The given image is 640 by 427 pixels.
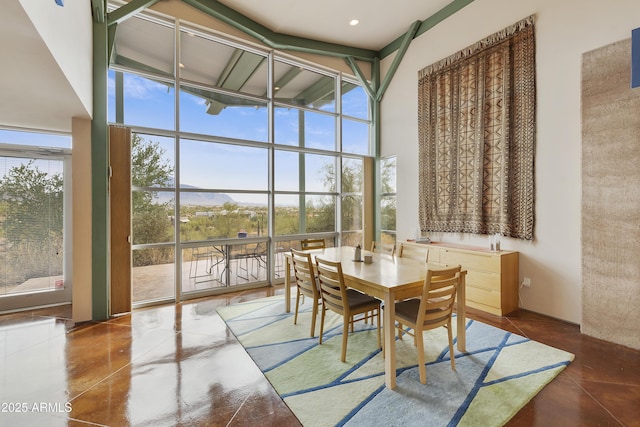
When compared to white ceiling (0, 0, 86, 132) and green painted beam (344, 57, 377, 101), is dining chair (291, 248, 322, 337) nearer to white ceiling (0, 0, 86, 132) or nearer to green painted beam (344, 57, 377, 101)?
white ceiling (0, 0, 86, 132)

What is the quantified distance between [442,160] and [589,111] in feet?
6.41

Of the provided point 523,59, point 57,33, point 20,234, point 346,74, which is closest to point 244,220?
point 20,234


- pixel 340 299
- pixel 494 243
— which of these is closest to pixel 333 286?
pixel 340 299

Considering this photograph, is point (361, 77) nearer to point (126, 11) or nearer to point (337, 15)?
point (337, 15)

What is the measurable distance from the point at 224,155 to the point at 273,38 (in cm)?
225

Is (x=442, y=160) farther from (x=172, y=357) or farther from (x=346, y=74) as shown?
(x=172, y=357)

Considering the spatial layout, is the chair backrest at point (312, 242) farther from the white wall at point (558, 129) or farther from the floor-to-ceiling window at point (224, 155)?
the white wall at point (558, 129)

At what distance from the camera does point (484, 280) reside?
3.83 meters

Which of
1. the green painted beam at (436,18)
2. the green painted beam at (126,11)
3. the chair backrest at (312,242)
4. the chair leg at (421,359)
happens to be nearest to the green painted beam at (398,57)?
the green painted beam at (436,18)

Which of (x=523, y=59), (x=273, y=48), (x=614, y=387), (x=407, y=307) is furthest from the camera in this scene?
(x=273, y=48)

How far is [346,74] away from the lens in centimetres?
602

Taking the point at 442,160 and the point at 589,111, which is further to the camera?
the point at 442,160

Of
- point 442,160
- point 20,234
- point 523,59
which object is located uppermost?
point 523,59

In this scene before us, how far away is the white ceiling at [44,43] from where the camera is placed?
1839mm
